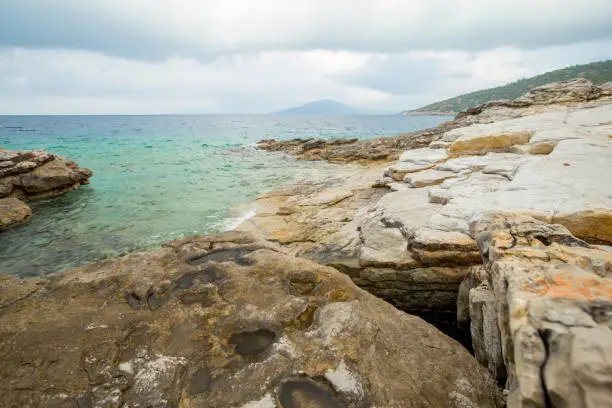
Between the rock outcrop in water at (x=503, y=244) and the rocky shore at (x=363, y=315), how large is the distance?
0.06 ft

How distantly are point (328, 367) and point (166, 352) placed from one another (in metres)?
1.74

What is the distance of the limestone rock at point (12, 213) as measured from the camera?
10.5 meters

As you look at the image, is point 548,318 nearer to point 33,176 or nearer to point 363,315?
point 363,315

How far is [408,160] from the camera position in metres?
10.9

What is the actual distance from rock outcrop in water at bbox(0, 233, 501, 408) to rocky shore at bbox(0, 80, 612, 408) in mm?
18

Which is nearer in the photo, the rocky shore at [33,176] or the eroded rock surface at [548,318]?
the eroded rock surface at [548,318]

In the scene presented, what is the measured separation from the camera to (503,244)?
3.22 metres

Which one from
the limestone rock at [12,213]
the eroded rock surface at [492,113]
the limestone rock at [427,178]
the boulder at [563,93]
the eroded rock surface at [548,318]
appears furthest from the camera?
the boulder at [563,93]

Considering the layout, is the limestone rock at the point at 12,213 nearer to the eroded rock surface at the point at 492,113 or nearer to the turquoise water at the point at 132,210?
the turquoise water at the point at 132,210

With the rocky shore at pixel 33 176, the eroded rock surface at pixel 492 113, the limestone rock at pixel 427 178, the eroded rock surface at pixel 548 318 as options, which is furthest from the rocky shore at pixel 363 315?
the eroded rock surface at pixel 492 113

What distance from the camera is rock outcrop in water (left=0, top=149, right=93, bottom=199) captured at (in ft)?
46.9

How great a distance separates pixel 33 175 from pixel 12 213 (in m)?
5.17

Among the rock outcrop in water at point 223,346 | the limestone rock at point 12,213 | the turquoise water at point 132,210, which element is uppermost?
the rock outcrop in water at point 223,346

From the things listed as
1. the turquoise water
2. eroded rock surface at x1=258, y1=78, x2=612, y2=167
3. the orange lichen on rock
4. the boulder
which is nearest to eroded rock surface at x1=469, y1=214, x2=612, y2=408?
the orange lichen on rock
